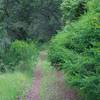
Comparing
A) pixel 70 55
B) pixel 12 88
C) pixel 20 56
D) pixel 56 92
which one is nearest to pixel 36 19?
pixel 20 56

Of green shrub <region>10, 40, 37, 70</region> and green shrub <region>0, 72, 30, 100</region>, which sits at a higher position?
green shrub <region>0, 72, 30, 100</region>

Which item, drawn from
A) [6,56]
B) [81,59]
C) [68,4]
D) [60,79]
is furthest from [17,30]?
[81,59]

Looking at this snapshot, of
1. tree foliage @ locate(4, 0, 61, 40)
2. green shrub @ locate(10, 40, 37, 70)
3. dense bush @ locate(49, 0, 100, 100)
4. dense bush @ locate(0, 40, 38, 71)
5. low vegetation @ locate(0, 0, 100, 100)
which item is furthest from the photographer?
tree foliage @ locate(4, 0, 61, 40)

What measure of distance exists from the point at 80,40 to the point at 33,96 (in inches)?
126

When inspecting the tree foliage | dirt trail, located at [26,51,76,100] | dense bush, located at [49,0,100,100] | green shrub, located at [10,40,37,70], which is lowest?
the tree foliage

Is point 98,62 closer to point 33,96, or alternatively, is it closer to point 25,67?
point 33,96

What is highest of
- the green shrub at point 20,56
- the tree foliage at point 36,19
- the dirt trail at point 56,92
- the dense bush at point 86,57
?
the dense bush at point 86,57

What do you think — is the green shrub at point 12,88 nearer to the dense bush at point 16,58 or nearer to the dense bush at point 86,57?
the dense bush at point 86,57

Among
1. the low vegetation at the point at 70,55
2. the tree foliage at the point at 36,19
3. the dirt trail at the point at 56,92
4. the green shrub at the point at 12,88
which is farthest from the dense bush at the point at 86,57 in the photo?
the tree foliage at the point at 36,19

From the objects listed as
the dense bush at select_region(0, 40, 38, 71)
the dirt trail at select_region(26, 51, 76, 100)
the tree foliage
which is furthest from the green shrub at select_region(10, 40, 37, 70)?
the tree foliage

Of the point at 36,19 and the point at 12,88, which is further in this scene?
the point at 36,19

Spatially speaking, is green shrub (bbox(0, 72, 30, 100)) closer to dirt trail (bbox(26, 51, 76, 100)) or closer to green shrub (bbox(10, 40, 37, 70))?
dirt trail (bbox(26, 51, 76, 100))

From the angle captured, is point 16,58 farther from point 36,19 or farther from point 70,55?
point 36,19

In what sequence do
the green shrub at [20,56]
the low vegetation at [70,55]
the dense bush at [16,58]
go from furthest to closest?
the green shrub at [20,56] → the dense bush at [16,58] → the low vegetation at [70,55]
